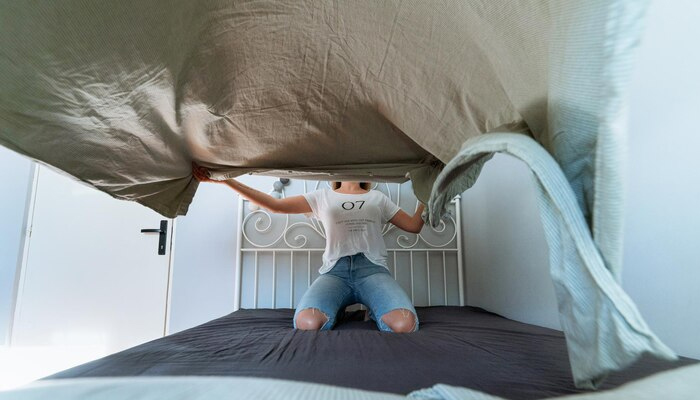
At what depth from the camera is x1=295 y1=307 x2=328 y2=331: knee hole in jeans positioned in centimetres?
132

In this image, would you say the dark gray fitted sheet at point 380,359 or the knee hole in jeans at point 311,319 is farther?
the knee hole in jeans at point 311,319

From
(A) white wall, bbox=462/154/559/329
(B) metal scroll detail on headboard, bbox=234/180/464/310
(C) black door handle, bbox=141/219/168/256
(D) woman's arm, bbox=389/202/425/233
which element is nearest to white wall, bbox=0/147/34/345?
(C) black door handle, bbox=141/219/168/256

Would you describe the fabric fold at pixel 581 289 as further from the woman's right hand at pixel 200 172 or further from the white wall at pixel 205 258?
the white wall at pixel 205 258

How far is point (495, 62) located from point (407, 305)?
1021mm

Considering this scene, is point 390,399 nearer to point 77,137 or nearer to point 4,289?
point 77,137

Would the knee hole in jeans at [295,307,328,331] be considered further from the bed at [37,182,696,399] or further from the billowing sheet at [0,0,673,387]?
the billowing sheet at [0,0,673,387]

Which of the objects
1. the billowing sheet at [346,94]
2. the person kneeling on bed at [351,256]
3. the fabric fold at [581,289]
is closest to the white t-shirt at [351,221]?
the person kneeling on bed at [351,256]

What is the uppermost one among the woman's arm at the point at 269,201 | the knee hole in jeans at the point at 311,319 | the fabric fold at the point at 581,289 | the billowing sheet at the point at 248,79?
the billowing sheet at the point at 248,79

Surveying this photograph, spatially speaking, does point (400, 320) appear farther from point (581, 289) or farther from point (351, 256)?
point (581, 289)

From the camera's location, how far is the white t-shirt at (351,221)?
171 centimetres

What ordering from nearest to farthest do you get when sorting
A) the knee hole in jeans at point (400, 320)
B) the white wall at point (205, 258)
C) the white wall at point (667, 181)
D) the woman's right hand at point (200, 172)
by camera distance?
the white wall at point (667, 181)
the woman's right hand at point (200, 172)
the knee hole in jeans at point (400, 320)
the white wall at point (205, 258)

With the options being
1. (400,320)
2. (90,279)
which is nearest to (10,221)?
(90,279)

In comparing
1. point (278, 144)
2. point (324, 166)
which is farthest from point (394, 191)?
point (278, 144)

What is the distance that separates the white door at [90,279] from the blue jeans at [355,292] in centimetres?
110
